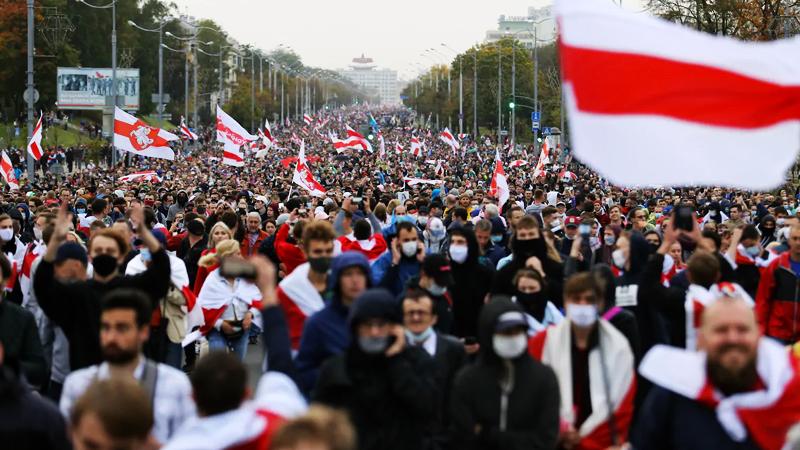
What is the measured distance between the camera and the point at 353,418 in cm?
605

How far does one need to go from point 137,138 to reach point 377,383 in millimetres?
26606

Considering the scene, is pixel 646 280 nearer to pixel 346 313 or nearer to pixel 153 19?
pixel 346 313

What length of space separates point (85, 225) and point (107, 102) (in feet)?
171

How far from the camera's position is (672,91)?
6.35m

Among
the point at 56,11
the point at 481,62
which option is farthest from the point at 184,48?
the point at 56,11

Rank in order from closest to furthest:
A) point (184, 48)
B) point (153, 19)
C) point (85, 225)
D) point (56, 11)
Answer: point (85, 225) → point (56, 11) → point (153, 19) → point (184, 48)

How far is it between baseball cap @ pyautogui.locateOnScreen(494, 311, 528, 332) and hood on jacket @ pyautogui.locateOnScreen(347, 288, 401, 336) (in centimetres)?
43

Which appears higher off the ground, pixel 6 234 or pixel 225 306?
pixel 6 234

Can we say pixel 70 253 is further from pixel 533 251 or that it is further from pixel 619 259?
pixel 619 259

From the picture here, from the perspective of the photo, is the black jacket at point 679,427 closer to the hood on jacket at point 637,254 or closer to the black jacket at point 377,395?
the black jacket at point 377,395

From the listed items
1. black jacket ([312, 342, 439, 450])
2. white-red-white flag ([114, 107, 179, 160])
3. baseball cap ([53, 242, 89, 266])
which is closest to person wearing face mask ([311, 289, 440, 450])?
black jacket ([312, 342, 439, 450])

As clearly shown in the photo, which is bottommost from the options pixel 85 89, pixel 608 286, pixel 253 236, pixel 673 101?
pixel 608 286

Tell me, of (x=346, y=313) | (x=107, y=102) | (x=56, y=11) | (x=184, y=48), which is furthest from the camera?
(x=184, y=48)

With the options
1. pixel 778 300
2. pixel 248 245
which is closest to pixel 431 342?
pixel 778 300
